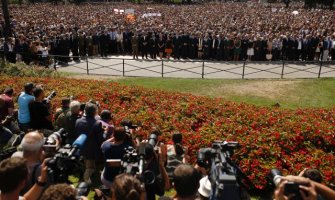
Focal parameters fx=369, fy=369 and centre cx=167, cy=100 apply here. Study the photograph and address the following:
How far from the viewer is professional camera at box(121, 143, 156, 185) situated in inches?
191

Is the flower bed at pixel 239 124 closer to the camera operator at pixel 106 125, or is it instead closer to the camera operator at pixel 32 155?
the camera operator at pixel 106 125

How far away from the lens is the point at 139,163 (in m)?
5.07

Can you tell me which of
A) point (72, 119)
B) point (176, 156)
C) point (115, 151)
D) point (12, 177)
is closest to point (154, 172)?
point (115, 151)

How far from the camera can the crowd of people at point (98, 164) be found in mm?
4129

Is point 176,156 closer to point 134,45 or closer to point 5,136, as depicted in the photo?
point 5,136

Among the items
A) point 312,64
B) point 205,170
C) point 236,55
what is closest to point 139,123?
point 205,170

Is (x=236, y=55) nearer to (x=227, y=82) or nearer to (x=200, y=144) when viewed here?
(x=227, y=82)

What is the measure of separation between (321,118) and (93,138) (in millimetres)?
6703

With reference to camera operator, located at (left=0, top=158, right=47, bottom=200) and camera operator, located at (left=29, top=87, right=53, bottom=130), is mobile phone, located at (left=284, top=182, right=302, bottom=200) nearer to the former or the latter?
camera operator, located at (left=0, top=158, right=47, bottom=200)

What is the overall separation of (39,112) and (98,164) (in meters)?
1.84

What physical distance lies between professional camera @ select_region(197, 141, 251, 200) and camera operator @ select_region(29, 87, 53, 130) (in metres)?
4.53

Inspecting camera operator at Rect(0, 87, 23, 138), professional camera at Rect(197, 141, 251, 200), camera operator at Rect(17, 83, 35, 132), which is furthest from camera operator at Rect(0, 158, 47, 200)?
camera operator at Rect(17, 83, 35, 132)

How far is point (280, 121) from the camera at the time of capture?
9891mm

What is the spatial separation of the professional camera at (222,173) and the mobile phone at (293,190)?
0.52m
